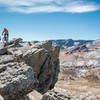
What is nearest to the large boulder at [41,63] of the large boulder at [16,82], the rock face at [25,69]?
the rock face at [25,69]

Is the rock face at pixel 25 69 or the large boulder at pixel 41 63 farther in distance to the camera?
the large boulder at pixel 41 63

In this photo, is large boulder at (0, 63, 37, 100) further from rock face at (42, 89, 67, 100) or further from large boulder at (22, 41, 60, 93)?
large boulder at (22, 41, 60, 93)

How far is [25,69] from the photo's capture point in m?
22.8

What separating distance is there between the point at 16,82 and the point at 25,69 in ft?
9.08

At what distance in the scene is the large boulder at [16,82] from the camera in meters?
20.0

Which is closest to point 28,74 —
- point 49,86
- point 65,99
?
point 65,99

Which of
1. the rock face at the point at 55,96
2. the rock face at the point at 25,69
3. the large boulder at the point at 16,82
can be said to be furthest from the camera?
the rock face at the point at 55,96

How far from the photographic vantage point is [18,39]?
52.5m

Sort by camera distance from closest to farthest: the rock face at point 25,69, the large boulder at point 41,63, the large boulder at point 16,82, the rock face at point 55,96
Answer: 1. the large boulder at point 16,82
2. the rock face at point 25,69
3. the rock face at point 55,96
4. the large boulder at point 41,63

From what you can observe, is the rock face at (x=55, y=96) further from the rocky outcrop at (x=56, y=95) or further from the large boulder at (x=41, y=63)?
the large boulder at (x=41, y=63)

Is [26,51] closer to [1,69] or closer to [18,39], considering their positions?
[18,39]

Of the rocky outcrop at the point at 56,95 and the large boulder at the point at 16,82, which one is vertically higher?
the large boulder at the point at 16,82

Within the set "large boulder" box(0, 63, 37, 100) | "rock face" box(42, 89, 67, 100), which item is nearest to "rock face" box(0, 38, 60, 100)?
"large boulder" box(0, 63, 37, 100)

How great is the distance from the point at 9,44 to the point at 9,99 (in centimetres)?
3191
